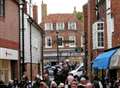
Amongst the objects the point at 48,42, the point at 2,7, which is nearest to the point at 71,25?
the point at 48,42

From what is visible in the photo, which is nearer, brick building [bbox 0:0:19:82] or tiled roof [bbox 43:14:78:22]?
brick building [bbox 0:0:19:82]

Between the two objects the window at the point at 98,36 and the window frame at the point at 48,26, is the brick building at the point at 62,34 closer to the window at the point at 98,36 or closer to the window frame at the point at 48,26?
the window frame at the point at 48,26

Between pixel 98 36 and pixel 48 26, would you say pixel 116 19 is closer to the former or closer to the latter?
pixel 98 36

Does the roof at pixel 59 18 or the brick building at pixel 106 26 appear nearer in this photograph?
the brick building at pixel 106 26

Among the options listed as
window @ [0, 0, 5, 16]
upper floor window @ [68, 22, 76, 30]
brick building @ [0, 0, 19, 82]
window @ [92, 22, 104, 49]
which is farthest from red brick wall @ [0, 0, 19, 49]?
upper floor window @ [68, 22, 76, 30]

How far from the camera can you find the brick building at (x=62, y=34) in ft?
395

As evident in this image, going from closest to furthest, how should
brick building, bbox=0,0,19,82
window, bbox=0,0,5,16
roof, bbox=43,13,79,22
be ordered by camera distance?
brick building, bbox=0,0,19,82 < window, bbox=0,0,5,16 < roof, bbox=43,13,79,22

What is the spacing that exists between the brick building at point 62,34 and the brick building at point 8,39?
251 feet

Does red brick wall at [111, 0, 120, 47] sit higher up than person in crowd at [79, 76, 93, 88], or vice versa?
red brick wall at [111, 0, 120, 47]

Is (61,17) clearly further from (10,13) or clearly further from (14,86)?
(14,86)

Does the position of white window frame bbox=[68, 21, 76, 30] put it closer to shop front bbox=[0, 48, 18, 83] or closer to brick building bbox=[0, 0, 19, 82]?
brick building bbox=[0, 0, 19, 82]

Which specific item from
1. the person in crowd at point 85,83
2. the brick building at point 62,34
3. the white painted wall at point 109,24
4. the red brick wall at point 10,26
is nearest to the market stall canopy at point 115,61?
the person in crowd at point 85,83

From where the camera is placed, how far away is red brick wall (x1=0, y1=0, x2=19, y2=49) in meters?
37.2

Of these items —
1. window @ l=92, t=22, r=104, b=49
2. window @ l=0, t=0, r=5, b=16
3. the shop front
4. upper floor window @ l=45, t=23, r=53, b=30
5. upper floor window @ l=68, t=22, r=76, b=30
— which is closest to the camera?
the shop front
